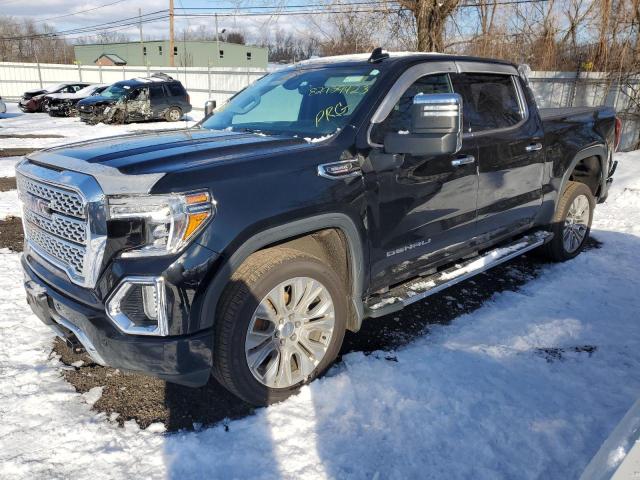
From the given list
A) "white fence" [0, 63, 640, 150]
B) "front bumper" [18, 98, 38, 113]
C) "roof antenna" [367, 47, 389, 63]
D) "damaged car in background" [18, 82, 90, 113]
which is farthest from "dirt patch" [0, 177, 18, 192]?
"front bumper" [18, 98, 38, 113]

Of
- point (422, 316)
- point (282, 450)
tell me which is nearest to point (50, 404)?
point (282, 450)

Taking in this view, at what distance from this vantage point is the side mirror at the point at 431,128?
2.93 m

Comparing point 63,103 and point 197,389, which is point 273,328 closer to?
point 197,389

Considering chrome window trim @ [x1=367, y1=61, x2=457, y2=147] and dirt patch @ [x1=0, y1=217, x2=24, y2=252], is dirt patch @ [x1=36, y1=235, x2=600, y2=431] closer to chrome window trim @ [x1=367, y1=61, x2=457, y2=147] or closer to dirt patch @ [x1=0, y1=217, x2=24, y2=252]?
chrome window trim @ [x1=367, y1=61, x2=457, y2=147]

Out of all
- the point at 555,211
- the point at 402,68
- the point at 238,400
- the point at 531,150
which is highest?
the point at 402,68

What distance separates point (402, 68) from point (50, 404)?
120 inches

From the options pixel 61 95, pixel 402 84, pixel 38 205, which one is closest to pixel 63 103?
pixel 61 95

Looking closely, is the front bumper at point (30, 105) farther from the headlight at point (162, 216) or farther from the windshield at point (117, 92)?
the headlight at point (162, 216)

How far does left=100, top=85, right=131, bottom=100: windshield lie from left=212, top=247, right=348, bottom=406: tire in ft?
65.3

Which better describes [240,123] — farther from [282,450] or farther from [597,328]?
[597,328]

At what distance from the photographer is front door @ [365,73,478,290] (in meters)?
3.22

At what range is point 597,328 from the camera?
3963mm

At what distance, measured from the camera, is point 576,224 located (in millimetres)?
5551

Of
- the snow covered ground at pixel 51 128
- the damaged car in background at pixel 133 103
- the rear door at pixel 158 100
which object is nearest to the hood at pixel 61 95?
the snow covered ground at pixel 51 128
